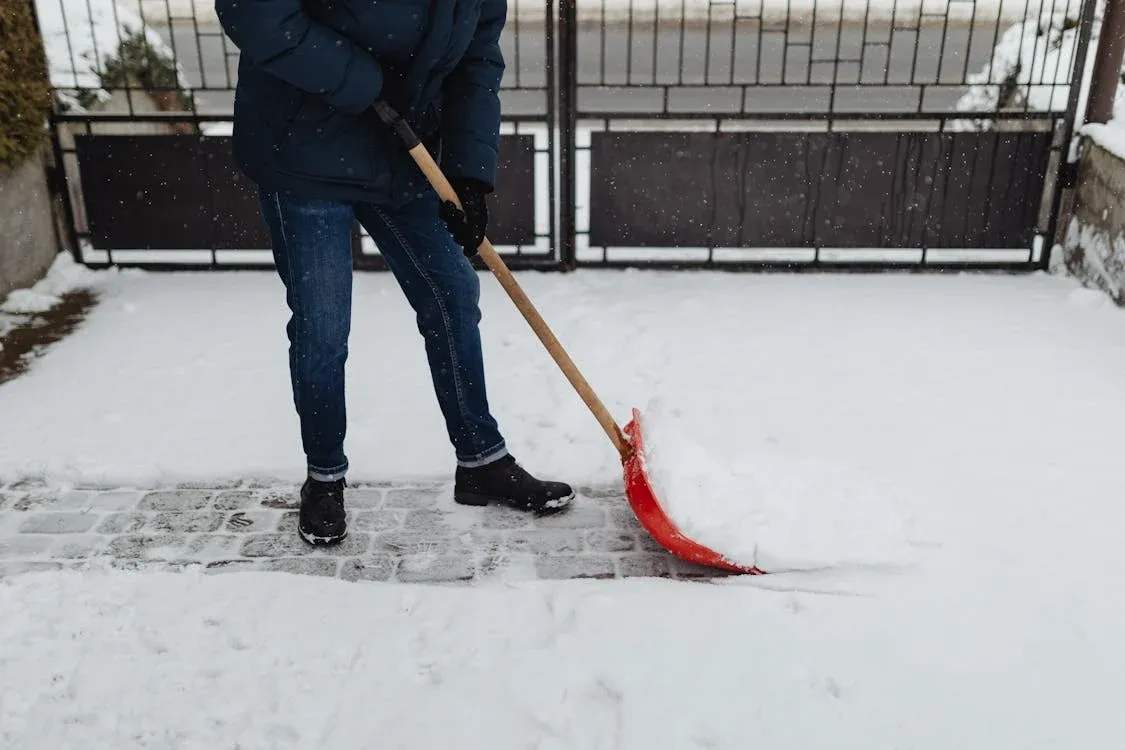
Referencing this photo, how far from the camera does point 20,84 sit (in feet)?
17.4

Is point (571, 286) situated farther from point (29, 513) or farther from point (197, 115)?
point (29, 513)

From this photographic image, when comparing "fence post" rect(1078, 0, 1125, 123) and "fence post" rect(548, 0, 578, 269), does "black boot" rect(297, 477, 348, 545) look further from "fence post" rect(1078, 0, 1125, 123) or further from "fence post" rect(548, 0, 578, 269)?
"fence post" rect(1078, 0, 1125, 123)

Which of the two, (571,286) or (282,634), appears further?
(571,286)

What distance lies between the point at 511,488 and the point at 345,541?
0.57 meters

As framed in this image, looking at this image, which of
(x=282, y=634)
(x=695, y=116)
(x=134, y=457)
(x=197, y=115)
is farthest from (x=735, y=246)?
(x=282, y=634)

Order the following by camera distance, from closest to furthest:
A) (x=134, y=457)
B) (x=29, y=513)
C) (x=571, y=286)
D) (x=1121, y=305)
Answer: (x=29, y=513) < (x=134, y=457) < (x=1121, y=305) < (x=571, y=286)

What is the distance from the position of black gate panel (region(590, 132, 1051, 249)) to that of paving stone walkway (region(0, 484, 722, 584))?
2788mm

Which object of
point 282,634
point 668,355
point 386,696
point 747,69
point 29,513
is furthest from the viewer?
point 747,69

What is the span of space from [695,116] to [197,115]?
289 centimetres

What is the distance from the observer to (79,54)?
6039 millimetres

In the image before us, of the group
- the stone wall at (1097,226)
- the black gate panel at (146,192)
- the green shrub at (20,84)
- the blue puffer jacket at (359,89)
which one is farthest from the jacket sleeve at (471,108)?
the stone wall at (1097,226)

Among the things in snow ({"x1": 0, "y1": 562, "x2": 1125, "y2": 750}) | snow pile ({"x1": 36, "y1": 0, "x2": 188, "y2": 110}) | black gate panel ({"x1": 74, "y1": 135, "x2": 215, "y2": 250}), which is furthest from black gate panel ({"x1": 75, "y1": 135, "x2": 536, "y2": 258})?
snow ({"x1": 0, "y1": 562, "x2": 1125, "y2": 750})

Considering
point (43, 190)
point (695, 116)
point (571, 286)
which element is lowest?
point (571, 286)

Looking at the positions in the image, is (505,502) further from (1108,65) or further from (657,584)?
(1108,65)
